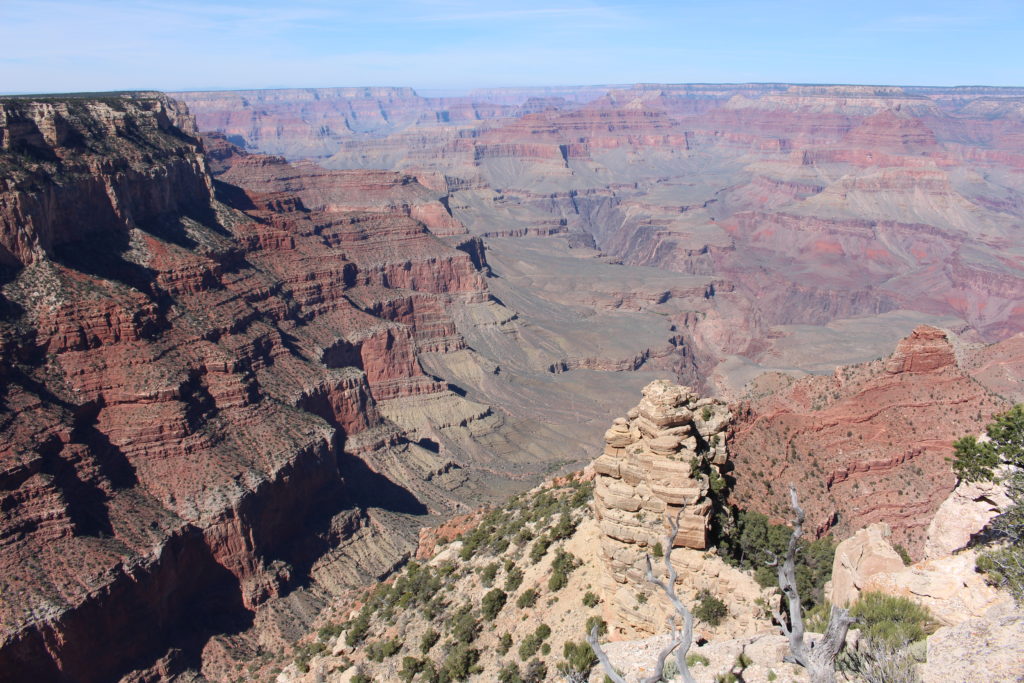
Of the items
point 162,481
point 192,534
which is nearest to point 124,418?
point 162,481

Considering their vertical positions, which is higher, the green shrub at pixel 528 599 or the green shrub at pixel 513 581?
the green shrub at pixel 528 599

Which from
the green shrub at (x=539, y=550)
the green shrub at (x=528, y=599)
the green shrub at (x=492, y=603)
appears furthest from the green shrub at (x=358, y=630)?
the green shrub at (x=528, y=599)

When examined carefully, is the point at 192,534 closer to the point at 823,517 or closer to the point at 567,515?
the point at 567,515

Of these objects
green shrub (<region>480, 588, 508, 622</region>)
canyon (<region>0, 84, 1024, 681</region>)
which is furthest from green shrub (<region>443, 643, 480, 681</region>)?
canyon (<region>0, 84, 1024, 681</region>)

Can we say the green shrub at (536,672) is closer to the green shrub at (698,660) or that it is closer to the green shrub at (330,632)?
the green shrub at (698,660)

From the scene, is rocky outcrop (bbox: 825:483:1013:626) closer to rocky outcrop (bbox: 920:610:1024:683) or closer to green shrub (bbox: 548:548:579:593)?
rocky outcrop (bbox: 920:610:1024:683)

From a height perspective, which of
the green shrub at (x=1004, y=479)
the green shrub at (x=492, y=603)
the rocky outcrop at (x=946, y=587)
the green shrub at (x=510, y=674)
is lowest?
the green shrub at (x=492, y=603)

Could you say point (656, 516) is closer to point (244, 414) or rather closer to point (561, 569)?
point (561, 569)
